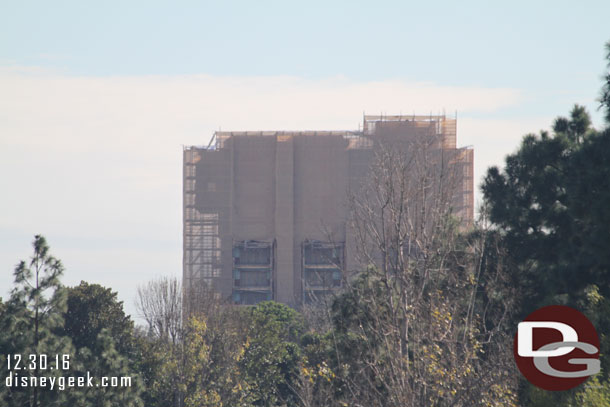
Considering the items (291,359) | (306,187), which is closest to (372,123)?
(306,187)

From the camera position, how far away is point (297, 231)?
401 ft

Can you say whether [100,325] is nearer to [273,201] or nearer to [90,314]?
[90,314]

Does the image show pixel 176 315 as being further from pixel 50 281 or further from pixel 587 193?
pixel 587 193

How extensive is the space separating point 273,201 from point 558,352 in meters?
103

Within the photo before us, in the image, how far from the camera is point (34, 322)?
40.9 m

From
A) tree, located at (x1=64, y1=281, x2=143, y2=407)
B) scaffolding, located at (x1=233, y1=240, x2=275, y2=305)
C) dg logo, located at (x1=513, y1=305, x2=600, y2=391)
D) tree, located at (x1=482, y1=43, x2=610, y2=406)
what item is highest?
tree, located at (x1=482, y1=43, x2=610, y2=406)

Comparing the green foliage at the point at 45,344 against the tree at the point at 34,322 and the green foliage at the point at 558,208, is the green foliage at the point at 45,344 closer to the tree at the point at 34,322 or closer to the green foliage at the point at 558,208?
the tree at the point at 34,322

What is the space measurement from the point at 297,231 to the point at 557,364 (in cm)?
10007

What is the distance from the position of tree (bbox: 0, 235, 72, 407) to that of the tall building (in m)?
79.0

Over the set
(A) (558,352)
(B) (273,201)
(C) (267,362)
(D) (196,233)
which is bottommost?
(C) (267,362)

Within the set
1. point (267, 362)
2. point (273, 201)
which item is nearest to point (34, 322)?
point (267, 362)

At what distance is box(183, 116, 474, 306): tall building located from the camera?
12125cm

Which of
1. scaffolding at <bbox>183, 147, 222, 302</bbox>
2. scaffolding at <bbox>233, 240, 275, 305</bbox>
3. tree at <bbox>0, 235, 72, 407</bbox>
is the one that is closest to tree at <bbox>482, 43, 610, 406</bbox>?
tree at <bbox>0, 235, 72, 407</bbox>

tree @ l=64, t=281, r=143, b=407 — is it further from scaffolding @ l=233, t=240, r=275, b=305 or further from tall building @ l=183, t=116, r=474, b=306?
scaffolding @ l=233, t=240, r=275, b=305
